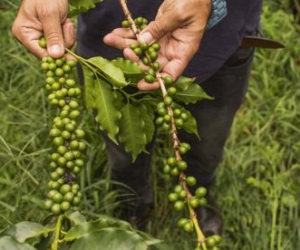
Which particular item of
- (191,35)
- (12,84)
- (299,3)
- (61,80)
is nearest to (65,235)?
(61,80)

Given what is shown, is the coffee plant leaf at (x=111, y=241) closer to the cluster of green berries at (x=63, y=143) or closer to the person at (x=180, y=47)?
the cluster of green berries at (x=63, y=143)

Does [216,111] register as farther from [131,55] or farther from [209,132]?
[131,55]

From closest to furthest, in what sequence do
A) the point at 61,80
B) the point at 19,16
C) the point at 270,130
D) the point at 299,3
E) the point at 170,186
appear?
1. the point at 61,80
2. the point at 19,16
3. the point at 170,186
4. the point at 270,130
5. the point at 299,3

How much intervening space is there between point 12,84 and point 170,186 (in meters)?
0.80

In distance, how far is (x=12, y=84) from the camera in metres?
2.15

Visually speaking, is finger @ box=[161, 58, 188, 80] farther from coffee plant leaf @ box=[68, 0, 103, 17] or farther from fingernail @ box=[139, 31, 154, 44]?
coffee plant leaf @ box=[68, 0, 103, 17]

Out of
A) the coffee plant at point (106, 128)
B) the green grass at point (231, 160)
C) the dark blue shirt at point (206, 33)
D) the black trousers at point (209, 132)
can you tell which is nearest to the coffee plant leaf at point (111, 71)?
the coffee plant at point (106, 128)

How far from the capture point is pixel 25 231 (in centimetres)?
66

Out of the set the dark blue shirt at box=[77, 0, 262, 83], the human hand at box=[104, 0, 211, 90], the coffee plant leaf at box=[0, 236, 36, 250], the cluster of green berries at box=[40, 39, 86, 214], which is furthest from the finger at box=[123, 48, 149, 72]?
the coffee plant leaf at box=[0, 236, 36, 250]

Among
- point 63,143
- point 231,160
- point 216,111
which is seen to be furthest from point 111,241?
point 231,160

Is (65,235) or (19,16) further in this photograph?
(19,16)

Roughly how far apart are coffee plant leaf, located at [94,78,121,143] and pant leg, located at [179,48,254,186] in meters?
0.50

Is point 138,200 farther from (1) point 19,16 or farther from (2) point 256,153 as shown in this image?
(1) point 19,16

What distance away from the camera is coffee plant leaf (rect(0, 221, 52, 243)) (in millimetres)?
654
